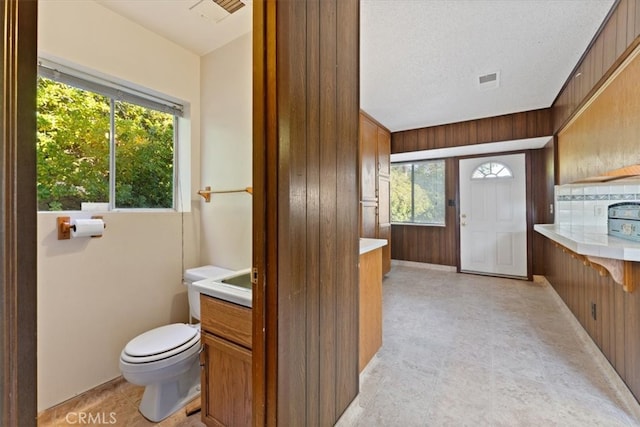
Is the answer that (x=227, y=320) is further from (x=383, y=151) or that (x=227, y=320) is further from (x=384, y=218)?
(x=383, y=151)

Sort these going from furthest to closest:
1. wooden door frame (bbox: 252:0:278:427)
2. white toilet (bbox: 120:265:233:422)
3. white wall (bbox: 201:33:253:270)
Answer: white wall (bbox: 201:33:253:270)
white toilet (bbox: 120:265:233:422)
wooden door frame (bbox: 252:0:278:427)

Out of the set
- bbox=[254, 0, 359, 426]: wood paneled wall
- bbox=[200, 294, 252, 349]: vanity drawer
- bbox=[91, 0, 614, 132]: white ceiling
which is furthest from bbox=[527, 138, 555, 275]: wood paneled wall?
bbox=[200, 294, 252, 349]: vanity drawer

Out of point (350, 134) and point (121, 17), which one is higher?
point (121, 17)

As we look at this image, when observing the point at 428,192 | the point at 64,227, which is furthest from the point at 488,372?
the point at 428,192

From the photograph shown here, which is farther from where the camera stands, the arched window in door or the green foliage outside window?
the arched window in door

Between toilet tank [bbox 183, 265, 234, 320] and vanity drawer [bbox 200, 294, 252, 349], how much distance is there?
25.6 inches

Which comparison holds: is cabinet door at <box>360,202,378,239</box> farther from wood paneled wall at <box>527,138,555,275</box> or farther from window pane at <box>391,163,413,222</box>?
wood paneled wall at <box>527,138,555,275</box>

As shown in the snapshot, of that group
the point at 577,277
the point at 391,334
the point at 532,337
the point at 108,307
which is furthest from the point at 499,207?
the point at 108,307

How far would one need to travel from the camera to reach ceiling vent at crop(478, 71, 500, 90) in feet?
8.82

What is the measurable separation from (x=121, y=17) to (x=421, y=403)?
3.24 m

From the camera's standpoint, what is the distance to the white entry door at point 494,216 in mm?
4398

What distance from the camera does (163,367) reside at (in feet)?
4.94

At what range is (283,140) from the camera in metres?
0.96

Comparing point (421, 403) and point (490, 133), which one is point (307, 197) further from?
point (490, 133)
